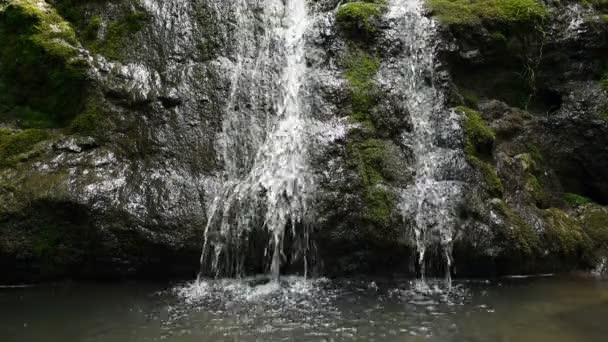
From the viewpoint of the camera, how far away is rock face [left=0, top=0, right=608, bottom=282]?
553 cm

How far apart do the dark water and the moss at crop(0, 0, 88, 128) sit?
2192mm

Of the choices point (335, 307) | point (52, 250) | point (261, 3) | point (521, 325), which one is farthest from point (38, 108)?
point (521, 325)

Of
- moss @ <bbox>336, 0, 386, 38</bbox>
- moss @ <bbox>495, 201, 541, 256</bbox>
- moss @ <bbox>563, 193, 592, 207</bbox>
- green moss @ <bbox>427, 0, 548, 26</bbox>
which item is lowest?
moss @ <bbox>495, 201, 541, 256</bbox>

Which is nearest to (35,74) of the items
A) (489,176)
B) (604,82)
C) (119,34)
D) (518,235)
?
(119,34)

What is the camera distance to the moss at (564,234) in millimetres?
6062

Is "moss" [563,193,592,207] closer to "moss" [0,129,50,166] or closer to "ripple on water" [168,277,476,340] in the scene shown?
"ripple on water" [168,277,476,340]

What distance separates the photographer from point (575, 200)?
23.8 ft

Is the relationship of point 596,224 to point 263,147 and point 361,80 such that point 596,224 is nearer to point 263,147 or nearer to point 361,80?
point 361,80

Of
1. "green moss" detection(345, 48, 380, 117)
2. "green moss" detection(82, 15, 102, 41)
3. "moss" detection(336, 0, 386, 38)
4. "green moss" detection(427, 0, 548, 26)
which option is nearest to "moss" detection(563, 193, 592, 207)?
"green moss" detection(427, 0, 548, 26)

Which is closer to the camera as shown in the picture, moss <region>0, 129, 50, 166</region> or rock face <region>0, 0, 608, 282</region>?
rock face <region>0, 0, 608, 282</region>

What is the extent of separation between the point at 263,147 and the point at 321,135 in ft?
2.53

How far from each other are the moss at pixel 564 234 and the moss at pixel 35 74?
600 cm

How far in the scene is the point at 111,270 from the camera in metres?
5.53

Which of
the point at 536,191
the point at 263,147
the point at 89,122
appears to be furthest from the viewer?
the point at 536,191
